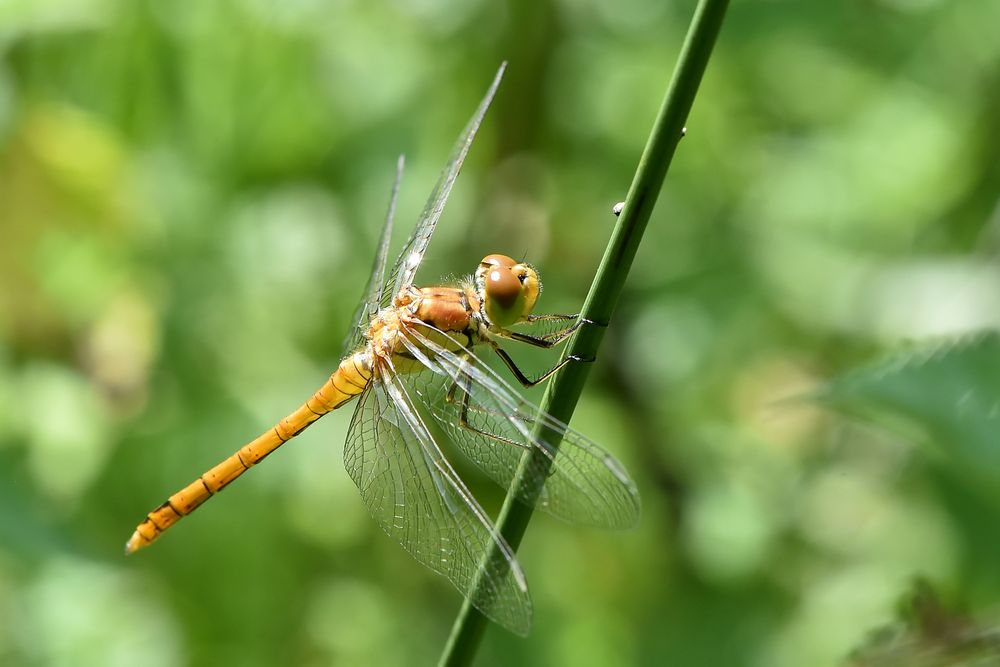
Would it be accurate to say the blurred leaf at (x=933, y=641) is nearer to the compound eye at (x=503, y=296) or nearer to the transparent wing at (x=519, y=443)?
the transparent wing at (x=519, y=443)

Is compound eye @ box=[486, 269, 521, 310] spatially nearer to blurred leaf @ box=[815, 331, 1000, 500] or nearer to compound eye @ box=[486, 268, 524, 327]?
compound eye @ box=[486, 268, 524, 327]

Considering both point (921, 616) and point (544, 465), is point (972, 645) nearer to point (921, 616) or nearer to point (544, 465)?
point (921, 616)

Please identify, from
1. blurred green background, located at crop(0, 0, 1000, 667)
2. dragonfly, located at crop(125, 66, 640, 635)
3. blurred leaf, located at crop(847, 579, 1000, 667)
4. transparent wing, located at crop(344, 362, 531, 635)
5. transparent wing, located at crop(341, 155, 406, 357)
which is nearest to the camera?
blurred leaf, located at crop(847, 579, 1000, 667)

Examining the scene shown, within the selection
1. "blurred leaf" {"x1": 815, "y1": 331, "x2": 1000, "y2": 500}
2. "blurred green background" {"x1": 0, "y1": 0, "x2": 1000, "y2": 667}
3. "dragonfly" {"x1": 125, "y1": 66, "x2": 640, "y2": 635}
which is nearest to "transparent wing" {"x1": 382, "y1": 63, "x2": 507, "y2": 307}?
"dragonfly" {"x1": 125, "y1": 66, "x2": 640, "y2": 635}

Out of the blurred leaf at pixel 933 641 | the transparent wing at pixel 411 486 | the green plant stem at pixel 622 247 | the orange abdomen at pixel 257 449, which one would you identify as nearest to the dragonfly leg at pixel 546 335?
the transparent wing at pixel 411 486

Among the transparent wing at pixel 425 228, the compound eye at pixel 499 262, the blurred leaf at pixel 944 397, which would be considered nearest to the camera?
the blurred leaf at pixel 944 397

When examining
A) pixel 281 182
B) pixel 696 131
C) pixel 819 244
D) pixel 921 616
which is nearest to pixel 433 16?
pixel 281 182

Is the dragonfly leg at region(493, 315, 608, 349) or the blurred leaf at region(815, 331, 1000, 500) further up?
the dragonfly leg at region(493, 315, 608, 349)
